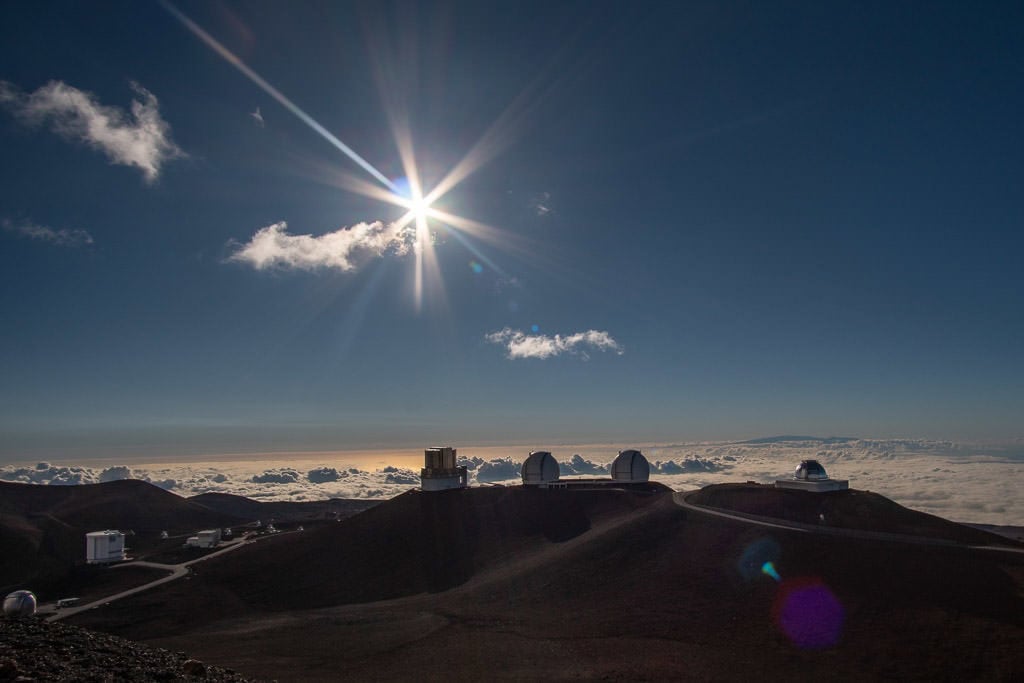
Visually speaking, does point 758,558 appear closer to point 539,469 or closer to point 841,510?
point 841,510

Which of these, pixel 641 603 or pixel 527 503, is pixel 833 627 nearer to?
pixel 641 603

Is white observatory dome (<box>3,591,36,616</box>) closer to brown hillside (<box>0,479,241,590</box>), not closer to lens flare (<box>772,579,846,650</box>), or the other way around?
lens flare (<box>772,579,846,650</box>)

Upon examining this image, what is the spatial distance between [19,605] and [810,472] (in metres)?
70.1

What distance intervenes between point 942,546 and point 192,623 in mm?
60528

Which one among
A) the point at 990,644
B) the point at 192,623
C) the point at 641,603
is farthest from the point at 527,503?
the point at 990,644

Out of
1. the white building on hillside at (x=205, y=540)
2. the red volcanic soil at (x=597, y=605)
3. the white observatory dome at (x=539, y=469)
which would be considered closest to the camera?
the red volcanic soil at (x=597, y=605)

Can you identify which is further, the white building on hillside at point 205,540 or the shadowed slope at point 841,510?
the white building on hillside at point 205,540

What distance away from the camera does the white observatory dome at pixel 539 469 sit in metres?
81.7

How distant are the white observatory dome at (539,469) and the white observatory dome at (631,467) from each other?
26.2 feet

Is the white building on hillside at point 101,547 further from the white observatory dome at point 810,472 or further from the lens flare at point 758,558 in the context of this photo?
the white observatory dome at point 810,472

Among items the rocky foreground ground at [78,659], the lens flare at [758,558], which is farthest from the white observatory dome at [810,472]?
the rocky foreground ground at [78,659]

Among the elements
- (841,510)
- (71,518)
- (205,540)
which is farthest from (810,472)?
(71,518)

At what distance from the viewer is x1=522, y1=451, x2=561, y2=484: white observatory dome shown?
81.7 m

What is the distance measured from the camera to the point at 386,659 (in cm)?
3778
